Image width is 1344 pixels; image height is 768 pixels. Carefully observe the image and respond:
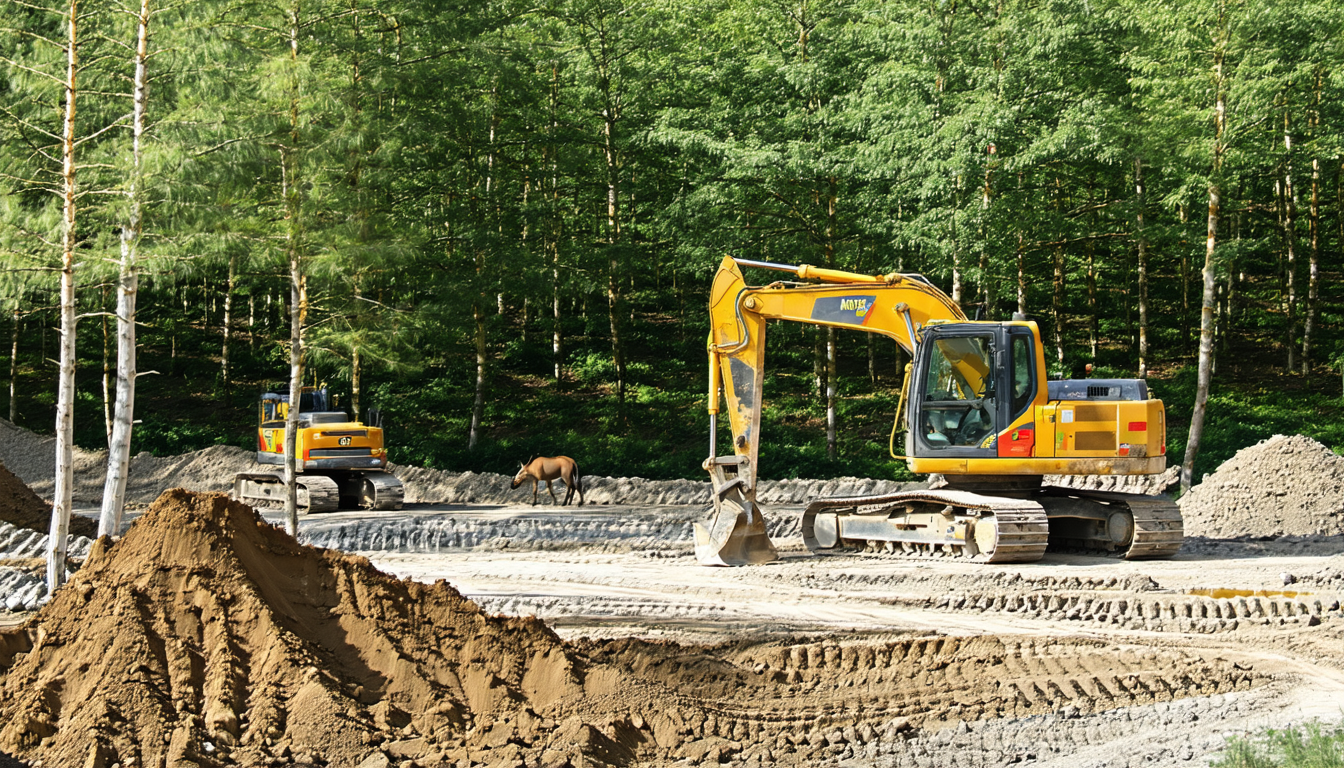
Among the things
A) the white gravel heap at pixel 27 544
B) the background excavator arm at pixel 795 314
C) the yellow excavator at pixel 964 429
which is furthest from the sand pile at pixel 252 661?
the white gravel heap at pixel 27 544

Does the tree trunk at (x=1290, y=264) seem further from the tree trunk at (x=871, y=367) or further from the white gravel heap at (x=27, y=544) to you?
the white gravel heap at (x=27, y=544)

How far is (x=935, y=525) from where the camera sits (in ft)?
46.9

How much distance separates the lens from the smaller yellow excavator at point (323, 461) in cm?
2042

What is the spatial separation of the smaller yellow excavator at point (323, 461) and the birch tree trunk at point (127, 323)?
895 centimetres

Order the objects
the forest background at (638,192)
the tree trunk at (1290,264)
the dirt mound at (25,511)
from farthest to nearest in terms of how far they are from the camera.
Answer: the tree trunk at (1290,264), the dirt mound at (25,511), the forest background at (638,192)

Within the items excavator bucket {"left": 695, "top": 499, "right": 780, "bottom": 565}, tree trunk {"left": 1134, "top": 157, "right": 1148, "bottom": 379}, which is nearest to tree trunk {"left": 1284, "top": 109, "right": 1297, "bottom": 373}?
tree trunk {"left": 1134, "top": 157, "right": 1148, "bottom": 379}

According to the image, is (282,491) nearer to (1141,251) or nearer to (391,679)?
(391,679)

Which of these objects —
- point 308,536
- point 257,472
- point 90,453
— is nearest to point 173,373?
point 90,453

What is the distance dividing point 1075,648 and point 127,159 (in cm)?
994

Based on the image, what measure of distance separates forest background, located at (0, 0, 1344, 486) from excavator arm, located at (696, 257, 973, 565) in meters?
4.91

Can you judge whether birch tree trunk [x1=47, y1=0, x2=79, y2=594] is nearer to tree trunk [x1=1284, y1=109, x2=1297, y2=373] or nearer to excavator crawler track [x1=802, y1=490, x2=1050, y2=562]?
excavator crawler track [x1=802, y1=490, x2=1050, y2=562]

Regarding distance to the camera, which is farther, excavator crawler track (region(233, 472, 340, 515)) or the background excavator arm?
excavator crawler track (region(233, 472, 340, 515))

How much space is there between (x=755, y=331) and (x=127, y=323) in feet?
23.8

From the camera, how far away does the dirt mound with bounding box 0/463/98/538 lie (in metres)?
16.3
